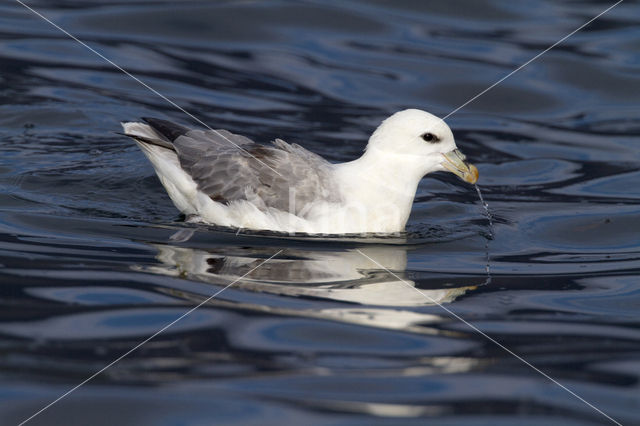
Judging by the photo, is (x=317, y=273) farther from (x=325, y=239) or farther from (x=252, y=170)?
(x=252, y=170)

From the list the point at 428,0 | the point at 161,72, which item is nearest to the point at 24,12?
the point at 161,72

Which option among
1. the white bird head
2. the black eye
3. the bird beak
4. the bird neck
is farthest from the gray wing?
the bird beak

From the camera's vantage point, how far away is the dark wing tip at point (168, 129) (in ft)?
22.3

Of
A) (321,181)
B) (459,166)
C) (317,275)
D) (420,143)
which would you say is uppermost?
(420,143)

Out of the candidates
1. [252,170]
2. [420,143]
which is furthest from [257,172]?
[420,143]

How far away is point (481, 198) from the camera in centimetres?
732

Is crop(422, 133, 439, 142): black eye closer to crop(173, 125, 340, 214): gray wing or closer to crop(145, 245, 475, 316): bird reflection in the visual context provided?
crop(173, 125, 340, 214): gray wing

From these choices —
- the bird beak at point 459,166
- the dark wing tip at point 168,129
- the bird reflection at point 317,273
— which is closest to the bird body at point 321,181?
the bird beak at point 459,166

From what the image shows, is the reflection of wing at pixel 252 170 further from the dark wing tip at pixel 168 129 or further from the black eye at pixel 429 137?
the black eye at pixel 429 137

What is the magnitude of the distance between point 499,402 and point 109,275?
2222 mm

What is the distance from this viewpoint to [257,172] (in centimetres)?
643

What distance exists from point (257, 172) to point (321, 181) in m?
0.43

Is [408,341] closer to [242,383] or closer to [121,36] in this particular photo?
[242,383]

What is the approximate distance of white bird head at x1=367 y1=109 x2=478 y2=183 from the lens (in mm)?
6312
